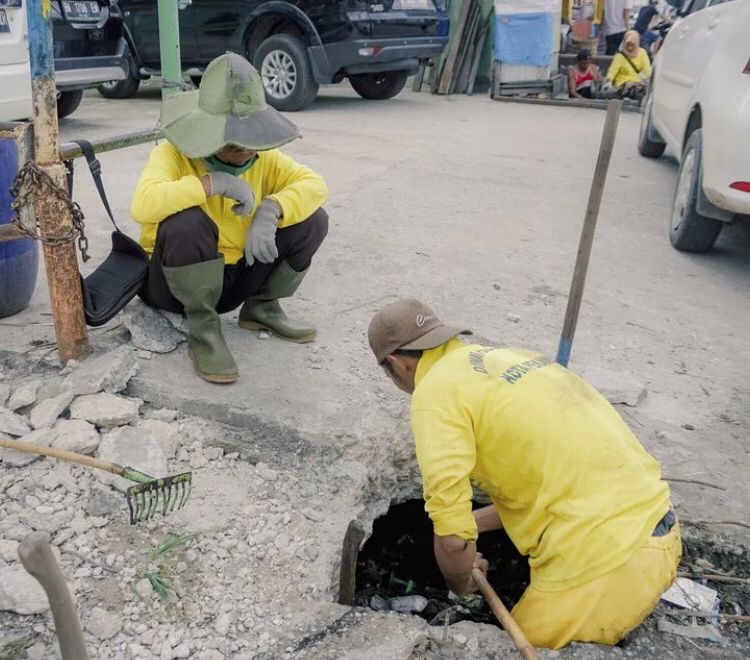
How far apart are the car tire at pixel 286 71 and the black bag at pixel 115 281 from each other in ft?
20.5

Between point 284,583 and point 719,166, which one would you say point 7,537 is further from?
point 719,166

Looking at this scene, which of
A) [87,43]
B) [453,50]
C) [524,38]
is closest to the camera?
[87,43]

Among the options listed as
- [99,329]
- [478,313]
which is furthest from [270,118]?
[478,313]

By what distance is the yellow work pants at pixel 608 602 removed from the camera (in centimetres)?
203

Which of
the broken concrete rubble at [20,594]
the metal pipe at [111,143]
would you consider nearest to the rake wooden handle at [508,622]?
the broken concrete rubble at [20,594]

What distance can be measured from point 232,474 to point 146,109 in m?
7.84

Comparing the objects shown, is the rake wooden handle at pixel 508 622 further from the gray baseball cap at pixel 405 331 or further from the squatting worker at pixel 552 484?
the gray baseball cap at pixel 405 331

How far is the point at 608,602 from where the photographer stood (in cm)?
205

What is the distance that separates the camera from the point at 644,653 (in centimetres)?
211

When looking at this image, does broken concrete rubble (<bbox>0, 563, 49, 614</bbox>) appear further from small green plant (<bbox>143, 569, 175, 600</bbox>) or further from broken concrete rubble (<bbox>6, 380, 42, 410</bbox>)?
broken concrete rubble (<bbox>6, 380, 42, 410</bbox>)

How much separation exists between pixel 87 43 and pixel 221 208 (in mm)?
5049

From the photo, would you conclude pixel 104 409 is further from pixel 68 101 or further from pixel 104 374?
pixel 68 101

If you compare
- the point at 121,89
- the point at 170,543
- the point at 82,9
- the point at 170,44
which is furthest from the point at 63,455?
the point at 121,89

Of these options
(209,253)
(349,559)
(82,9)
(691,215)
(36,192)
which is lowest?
(349,559)
